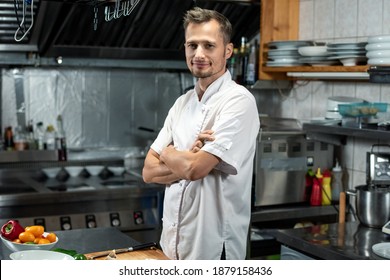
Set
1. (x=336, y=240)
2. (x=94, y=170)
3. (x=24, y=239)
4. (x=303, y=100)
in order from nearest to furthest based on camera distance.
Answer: (x=24, y=239), (x=336, y=240), (x=303, y=100), (x=94, y=170)

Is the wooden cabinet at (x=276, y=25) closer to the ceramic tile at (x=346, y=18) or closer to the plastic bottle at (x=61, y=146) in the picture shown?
the ceramic tile at (x=346, y=18)

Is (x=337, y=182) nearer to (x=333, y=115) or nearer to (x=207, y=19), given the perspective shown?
(x=333, y=115)

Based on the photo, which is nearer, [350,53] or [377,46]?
[377,46]

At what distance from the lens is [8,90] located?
3898 millimetres

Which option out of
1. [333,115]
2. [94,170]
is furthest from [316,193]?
[94,170]

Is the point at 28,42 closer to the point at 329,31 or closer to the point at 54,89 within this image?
the point at 54,89

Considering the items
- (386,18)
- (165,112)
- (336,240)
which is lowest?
(336,240)

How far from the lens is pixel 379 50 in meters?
2.79

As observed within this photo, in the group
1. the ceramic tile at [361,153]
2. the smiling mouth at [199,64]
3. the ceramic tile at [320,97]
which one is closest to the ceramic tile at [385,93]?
the ceramic tile at [361,153]

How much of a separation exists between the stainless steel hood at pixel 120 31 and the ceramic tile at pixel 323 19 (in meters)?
0.32

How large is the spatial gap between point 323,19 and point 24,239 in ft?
6.70

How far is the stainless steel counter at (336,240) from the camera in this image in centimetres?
246

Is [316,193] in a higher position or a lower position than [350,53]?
lower
